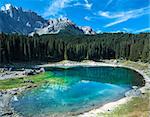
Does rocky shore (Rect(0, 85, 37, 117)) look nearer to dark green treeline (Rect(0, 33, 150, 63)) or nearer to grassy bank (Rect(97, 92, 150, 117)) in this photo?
grassy bank (Rect(97, 92, 150, 117))

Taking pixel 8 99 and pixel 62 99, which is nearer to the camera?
pixel 8 99

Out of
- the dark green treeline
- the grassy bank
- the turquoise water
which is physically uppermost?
the dark green treeline

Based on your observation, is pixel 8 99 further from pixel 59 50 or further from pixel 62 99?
pixel 59 50

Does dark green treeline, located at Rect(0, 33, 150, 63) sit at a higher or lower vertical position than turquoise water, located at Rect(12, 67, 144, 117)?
higher

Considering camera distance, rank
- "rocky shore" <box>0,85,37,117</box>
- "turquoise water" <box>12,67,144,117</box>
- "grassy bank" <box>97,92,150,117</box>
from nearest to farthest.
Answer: "grassy bank" <box>97,92,150,117</box> < "rocky shore" <box>0,85,37,117</box> < "turquoise water" <box>12,67,144,117</box>

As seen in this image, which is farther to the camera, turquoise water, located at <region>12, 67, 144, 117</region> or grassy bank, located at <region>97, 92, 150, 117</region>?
turquoise water, located at <region>12, 67, 144, 117</region>

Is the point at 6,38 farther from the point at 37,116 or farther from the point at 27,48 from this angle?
the point at 37,116

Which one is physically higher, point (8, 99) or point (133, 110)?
point (133, 110)

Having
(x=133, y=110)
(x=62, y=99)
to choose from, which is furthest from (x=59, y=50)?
(x=133, y=110)

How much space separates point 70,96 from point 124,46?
96.3m

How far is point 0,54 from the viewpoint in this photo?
103 m

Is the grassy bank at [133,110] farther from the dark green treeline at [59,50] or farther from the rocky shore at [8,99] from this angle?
the dark green treeline at [59,50]

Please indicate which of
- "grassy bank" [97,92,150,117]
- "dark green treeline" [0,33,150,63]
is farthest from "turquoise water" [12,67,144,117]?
"dark green treeline" [0,33,150,63]

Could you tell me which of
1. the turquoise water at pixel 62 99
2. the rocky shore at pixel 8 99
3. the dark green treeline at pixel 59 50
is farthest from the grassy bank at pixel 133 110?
the dark green treeline at pixel 59 50
